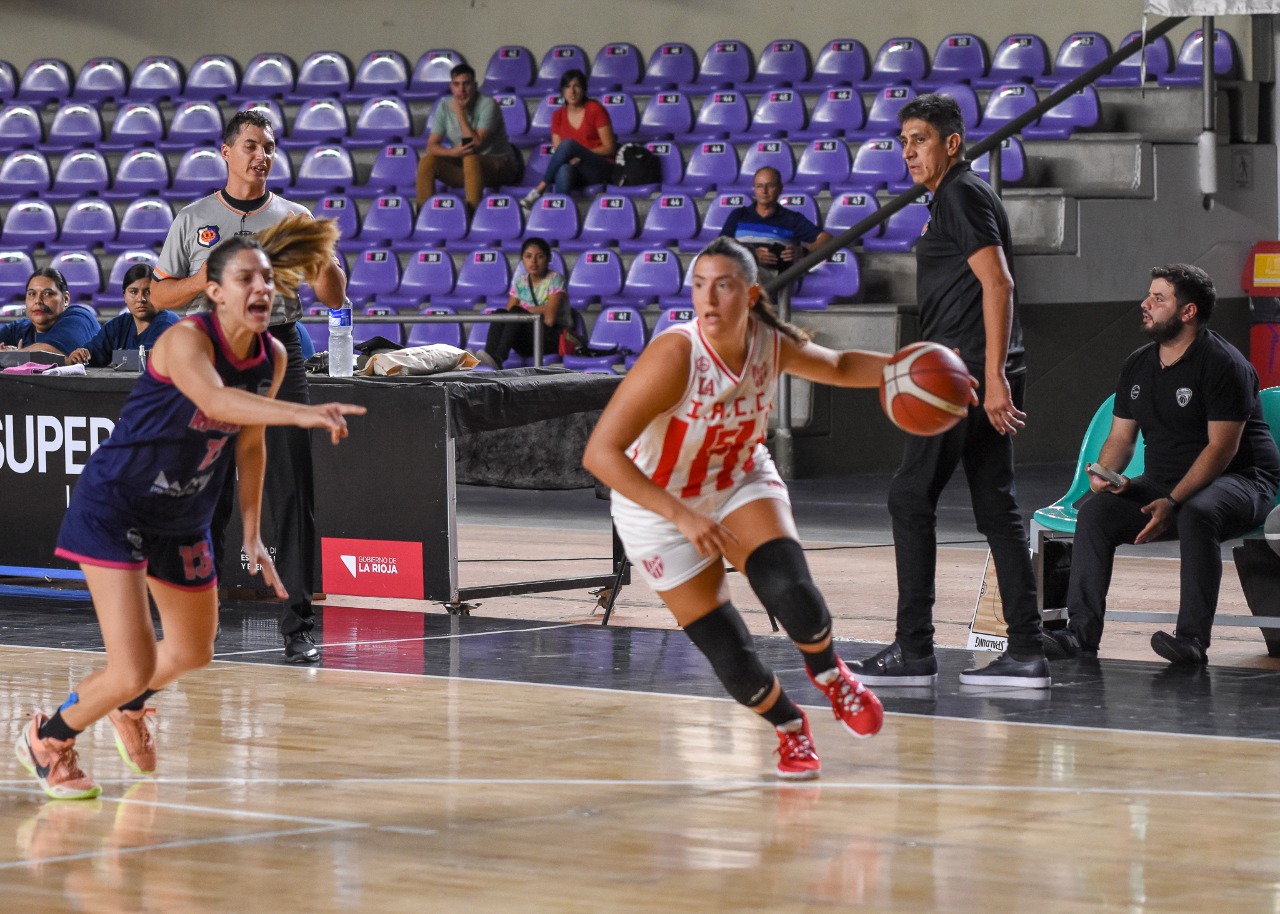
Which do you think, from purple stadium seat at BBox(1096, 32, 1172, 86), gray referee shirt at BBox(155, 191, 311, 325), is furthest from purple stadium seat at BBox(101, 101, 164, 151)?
gray referee shirt at BBox(155, 191, 311, 325)

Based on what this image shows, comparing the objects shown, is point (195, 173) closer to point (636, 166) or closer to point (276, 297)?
point (636, 166)

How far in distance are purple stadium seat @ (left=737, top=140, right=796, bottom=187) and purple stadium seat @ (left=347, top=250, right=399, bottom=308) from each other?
9.88ft

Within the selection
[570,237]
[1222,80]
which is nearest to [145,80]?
[570,237]

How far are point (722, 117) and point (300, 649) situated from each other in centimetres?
1004

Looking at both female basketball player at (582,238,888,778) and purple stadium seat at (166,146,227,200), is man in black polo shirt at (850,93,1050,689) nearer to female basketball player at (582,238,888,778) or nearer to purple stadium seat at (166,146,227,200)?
female basketball player at (582,238,888,778)

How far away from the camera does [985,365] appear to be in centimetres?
653

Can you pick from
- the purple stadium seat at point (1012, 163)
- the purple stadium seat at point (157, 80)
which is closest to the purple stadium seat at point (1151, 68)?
the purple stadium seat at point (1012, 163)

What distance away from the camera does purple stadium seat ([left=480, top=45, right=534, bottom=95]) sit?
60.3 feet

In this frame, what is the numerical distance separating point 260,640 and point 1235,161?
9.56 meters

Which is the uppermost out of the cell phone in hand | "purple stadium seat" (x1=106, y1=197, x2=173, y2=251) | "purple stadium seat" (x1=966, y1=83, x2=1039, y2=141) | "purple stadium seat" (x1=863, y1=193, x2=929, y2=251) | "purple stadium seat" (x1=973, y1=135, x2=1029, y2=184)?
"purple stadium seat" (x1=966, y1=83, x2=1039, y2=141)

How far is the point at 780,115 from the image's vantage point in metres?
16.5

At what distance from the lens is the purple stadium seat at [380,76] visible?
18844mm

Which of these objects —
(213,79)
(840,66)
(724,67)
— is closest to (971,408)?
(840,66)

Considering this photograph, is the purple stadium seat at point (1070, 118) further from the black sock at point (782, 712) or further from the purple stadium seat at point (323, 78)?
the black sock at point (782, 712)
